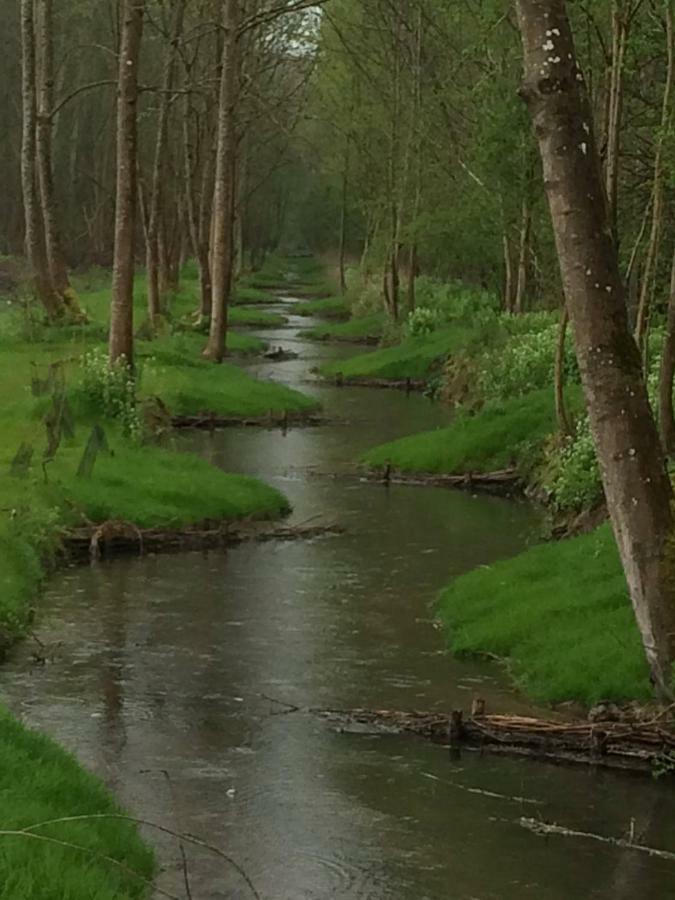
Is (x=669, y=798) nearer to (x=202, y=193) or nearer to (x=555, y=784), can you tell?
(x=555, y=784)

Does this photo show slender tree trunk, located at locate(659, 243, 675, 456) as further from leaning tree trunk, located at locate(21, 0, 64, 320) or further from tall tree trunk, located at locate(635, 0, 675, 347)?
leaning tree trunk, located at locate(21, 0, 64, 320)

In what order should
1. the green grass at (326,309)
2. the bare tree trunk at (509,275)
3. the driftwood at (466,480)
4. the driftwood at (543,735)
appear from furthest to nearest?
the green grass at (326,309) < the bare tree trunk at (509,275) < the driftwood at (466,480) < the driftwood at (543,735)

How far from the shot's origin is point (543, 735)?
40.5 ft

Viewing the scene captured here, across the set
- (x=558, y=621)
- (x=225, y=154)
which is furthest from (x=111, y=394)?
(x=225, y=154)

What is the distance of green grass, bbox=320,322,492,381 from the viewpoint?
139 feet

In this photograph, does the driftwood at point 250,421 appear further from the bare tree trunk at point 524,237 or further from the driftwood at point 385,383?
the driftwood at point 385,383

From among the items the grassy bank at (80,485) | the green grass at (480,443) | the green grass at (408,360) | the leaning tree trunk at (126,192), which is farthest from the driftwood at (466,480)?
the green grass at (408,360)

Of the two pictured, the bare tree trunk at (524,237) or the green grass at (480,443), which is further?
the bare tree trunk at (524,237)

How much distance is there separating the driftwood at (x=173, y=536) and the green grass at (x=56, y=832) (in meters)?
8.79

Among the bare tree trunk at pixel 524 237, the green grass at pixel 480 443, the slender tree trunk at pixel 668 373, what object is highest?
the bare tree trunk at pixel 524 237

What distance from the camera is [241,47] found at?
49594 millimetres

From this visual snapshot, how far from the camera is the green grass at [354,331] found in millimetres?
55719

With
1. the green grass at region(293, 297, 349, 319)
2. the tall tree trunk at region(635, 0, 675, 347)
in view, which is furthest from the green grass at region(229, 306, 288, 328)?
the tall tree trunk at region(635, 0, 675, 347)

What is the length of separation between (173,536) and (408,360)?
924 inches
